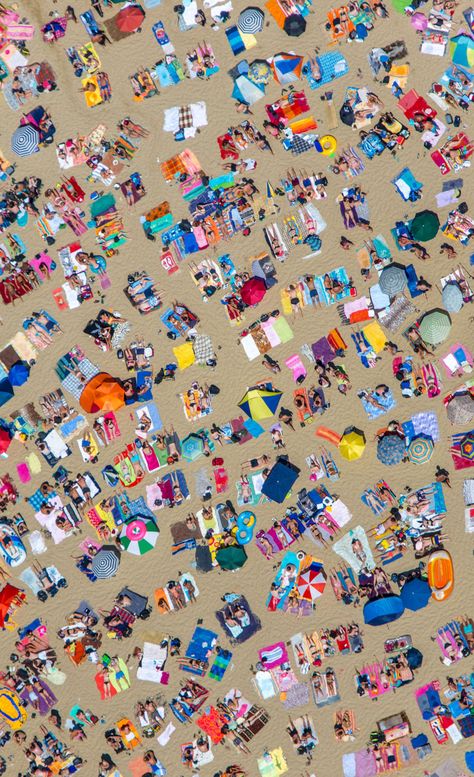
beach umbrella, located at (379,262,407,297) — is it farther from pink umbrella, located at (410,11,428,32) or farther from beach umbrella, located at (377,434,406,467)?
pink umbrella, located at (410,11,428,32)

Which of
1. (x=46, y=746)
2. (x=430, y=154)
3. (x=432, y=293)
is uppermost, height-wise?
(x=430, y=154)

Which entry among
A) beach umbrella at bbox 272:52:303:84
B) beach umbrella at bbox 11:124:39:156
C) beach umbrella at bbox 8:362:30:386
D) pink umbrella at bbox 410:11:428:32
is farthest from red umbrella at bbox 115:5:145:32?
beach umbrella at bbox 8:362:30:386

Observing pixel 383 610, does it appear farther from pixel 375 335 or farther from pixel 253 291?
pixel 253 291

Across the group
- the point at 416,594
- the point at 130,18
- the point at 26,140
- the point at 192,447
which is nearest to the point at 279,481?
the point at 192,447

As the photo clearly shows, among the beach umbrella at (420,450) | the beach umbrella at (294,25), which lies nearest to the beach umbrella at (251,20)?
the beach umbrella at (294,25)

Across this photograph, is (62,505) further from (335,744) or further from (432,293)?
(432,293)

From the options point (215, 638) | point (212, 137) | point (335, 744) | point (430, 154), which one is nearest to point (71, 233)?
point (212, 137)

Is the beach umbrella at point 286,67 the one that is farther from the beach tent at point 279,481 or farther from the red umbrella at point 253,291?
the beach tent at point 279,481
